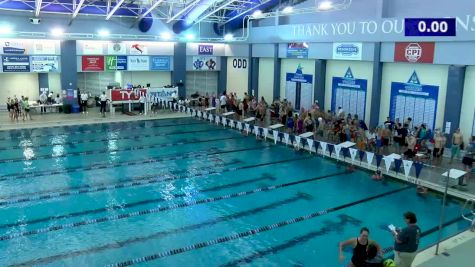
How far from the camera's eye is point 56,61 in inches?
839

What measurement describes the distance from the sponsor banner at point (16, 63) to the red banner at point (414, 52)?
664 inches

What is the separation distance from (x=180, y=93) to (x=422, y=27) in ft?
54.2

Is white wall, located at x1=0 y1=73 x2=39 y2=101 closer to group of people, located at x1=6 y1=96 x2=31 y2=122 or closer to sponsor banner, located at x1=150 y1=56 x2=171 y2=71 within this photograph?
group of people, located at x1=6 y1=96 x2=31 y2=122

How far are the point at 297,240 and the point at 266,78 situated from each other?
53.1ft

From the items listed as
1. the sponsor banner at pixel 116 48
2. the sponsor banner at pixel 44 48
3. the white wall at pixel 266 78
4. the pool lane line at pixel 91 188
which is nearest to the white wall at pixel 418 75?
the white wall at pixel 266 78

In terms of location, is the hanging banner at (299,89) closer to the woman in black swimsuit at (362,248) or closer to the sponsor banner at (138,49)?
the sponsor banner at (138,49)

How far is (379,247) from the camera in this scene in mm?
5586

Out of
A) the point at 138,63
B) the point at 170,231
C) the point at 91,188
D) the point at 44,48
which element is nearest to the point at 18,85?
the point at 44,48

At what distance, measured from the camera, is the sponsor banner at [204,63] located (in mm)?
25225

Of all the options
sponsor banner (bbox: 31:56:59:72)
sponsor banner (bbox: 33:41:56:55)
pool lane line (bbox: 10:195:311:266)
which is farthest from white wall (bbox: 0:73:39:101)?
pool lane line (bbox: 10:195:311:266)

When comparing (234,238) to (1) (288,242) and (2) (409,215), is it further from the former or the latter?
(2) (409,215)

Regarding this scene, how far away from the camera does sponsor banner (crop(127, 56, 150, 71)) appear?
75.7 ft

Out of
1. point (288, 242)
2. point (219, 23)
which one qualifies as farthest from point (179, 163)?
point (219, 23)

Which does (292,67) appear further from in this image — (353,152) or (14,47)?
(14,47)
